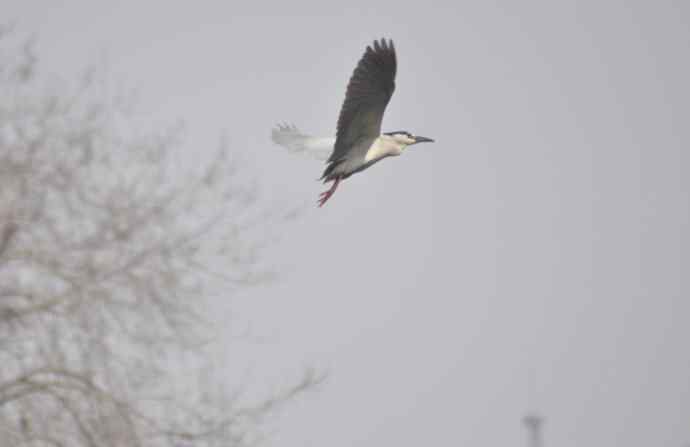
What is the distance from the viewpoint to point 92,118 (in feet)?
29.6

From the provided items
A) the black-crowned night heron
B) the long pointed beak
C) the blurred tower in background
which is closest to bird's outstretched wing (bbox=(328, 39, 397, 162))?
the black-crowned night heron

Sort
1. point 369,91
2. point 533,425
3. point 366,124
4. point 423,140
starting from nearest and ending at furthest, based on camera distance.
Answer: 1. point 369,91
2. point 366,124
3. point 423,140
4. point 533,425

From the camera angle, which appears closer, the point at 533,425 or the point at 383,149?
the point at 383,149

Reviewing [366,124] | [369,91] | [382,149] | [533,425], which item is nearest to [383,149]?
[382,149]

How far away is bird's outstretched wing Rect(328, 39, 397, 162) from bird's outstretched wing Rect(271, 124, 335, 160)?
735mm

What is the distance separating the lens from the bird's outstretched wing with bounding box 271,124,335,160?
26.1ft

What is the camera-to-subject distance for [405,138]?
7.48 metres

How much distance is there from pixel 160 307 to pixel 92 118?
171 cm

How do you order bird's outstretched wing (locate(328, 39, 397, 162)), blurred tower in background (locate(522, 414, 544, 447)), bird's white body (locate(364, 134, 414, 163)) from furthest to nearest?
blurred tower in background (locate(522, 414, 544, 447)) < bird's white body (locate(364, 134, 414, 163)) < bird's outstretched wing (locate(328, 39, 397, 162))

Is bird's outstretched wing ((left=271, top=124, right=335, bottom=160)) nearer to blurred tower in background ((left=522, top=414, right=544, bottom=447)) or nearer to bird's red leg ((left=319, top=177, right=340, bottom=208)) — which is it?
bird's red leg ((left=319, top=177, right=340, bottom=208))

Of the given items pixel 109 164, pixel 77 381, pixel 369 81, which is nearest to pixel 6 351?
pixel 77 381

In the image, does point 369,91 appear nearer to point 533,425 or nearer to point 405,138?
point 405,138

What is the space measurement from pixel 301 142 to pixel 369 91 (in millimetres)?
1353

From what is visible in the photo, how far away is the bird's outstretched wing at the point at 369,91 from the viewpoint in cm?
684
